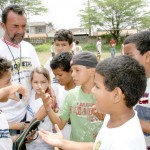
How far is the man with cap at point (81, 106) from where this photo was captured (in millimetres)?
2766

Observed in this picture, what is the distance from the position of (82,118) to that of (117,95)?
940 millimetres

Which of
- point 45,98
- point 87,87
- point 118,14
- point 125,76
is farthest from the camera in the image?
point 118,14

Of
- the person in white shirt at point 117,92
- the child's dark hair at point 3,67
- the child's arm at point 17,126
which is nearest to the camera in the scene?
the person in white shirt at point 117,92

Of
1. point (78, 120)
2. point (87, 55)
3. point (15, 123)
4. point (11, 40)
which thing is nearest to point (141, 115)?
point (78, 120)

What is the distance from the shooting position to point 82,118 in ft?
9.09

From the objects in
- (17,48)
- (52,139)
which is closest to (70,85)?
(17,48)

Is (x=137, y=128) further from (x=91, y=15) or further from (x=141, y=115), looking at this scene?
(x=91, y=15)

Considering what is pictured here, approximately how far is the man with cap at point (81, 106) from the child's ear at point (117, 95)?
876 mm

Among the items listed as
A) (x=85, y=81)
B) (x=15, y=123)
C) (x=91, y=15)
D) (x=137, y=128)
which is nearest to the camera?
(x=137, y=128)

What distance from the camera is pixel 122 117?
190cm

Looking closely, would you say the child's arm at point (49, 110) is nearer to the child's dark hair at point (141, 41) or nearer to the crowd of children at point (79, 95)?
the crowd of children at point (79, 95)

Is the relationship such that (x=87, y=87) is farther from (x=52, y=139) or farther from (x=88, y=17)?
(x=88, y=17)

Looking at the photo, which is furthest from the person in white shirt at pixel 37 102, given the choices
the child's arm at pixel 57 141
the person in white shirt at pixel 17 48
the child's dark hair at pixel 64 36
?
the child's arm at pixel 57 141

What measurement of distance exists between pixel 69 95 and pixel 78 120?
0.82 feet
